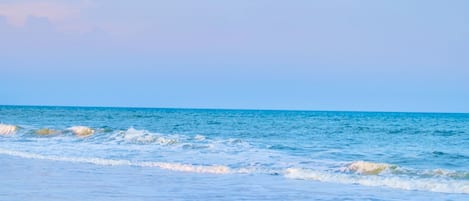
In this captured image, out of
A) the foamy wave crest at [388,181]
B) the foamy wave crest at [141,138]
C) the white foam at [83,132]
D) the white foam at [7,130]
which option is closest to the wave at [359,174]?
the foamy wave crest at [388,181]

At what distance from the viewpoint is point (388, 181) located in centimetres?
1573

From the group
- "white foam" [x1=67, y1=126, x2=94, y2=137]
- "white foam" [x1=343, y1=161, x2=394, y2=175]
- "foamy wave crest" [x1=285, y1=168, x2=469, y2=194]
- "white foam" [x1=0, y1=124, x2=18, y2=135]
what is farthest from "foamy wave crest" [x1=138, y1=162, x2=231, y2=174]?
"white foam" [x1=0, y1=124, x2=18, y2=135]

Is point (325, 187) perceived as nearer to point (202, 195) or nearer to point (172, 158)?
point (202, 195)

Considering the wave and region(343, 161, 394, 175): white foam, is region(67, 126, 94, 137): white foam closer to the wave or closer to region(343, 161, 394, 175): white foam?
the wave

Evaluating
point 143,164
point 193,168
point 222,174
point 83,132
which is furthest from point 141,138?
point 222,174

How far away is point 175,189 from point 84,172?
12.9 feet

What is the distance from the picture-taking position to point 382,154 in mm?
25188

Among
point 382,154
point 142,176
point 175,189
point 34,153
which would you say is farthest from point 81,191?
point 382,154

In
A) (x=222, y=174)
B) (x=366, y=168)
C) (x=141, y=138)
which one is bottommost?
(x=222, y=174)

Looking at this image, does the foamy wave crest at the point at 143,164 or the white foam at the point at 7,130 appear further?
the white foam at the point at 7,130

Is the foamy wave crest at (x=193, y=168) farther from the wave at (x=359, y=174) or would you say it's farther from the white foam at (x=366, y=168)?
the white foam at (x=366, y=168)

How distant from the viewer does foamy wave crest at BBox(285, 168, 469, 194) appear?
48.2ft

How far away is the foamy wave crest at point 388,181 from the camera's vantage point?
48.2 feet

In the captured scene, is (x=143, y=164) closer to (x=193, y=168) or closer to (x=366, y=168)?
(x=193, y=168)
